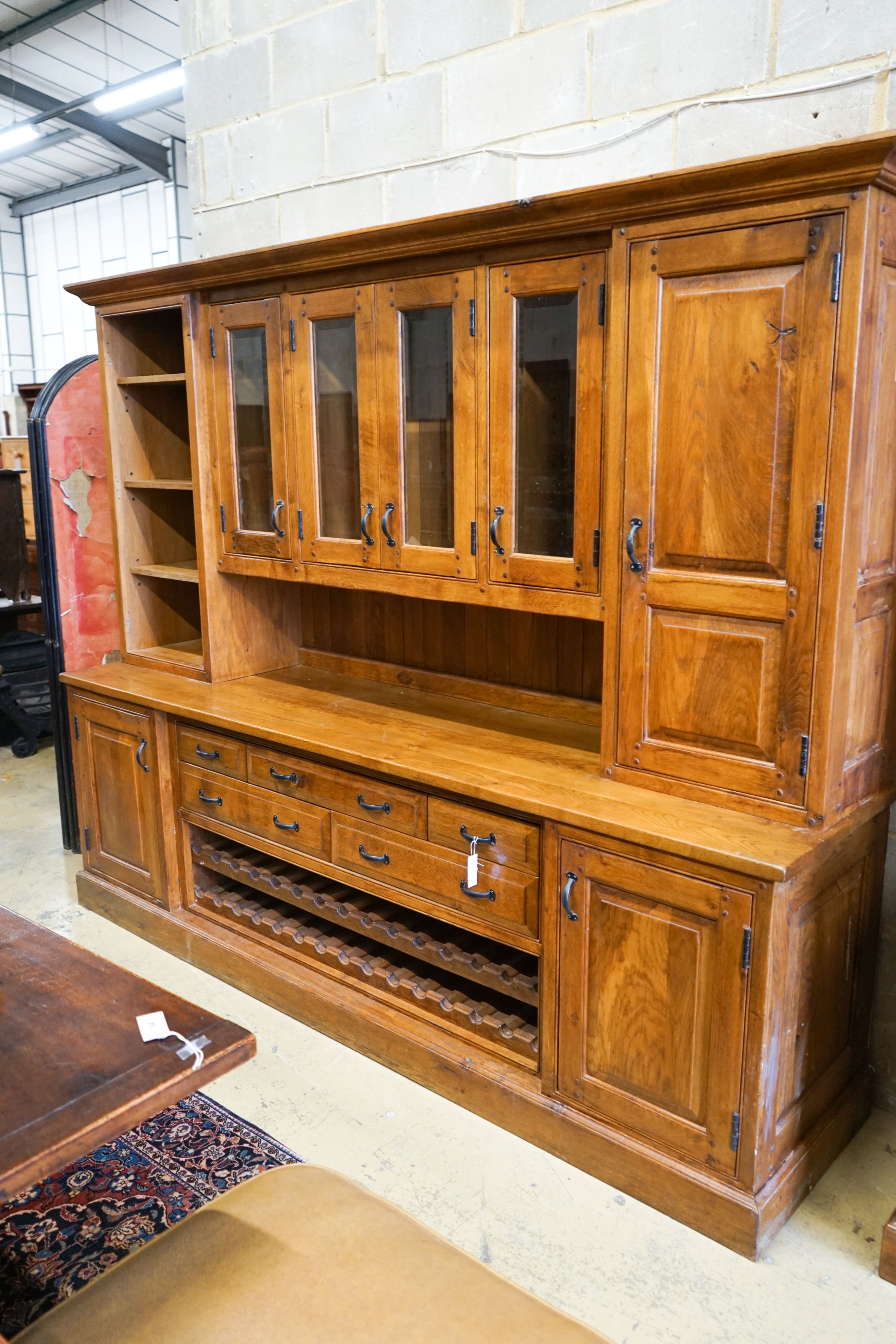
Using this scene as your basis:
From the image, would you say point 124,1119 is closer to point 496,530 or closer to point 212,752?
point 496,530

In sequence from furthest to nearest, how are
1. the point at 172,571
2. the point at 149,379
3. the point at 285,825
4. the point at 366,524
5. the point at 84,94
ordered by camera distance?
the point at 84,94, the point at 172,571, the point at 149,379, the point at 285,825, the point at 366,524

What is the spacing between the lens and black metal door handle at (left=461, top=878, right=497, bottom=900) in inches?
96.4

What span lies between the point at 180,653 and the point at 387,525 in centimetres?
125

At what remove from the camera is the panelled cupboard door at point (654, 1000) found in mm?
2031

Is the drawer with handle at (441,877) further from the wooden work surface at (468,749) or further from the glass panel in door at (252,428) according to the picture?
the glass panel in door at (252,428)

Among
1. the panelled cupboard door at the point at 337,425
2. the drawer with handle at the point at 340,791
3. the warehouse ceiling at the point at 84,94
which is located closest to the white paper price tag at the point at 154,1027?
Result: the drawer with handle at the point at 340,791

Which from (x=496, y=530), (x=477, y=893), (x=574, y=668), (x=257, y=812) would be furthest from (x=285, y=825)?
(x=496, y=530)

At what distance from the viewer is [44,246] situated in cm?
1071

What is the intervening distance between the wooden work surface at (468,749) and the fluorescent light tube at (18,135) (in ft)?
20.8

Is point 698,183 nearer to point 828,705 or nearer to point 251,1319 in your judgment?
point 828,705

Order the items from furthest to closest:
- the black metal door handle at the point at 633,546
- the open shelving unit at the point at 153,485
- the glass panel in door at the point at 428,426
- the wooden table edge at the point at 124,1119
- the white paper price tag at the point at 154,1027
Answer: the open shelving unit at the point at 153,485
the glass panel in door at the point at 428,426
the black metal door handle at the point at 633,546
the white paper price tag at the point at 154,1027
the wooden table edge at the point at 124,1119

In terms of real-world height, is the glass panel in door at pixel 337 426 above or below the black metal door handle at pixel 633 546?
above

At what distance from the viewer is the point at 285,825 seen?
2.97 m

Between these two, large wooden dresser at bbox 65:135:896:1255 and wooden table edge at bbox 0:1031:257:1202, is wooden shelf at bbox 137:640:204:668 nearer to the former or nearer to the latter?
large wooden dresser at bbox 65:135:896:1255
